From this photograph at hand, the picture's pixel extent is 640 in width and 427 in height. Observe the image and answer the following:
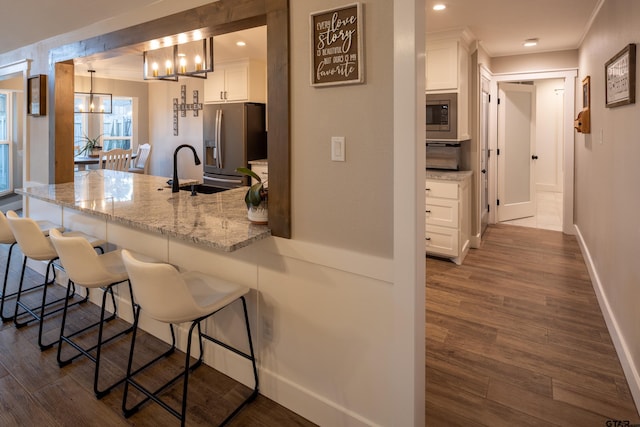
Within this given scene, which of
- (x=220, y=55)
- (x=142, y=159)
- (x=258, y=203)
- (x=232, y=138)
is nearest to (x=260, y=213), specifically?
(x=258, y=203)

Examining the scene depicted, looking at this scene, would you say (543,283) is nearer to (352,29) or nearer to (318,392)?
(318,392)

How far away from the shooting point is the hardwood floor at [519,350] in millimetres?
1942

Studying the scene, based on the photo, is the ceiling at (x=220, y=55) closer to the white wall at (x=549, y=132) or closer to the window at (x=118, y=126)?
the window at (x=118, y=126)

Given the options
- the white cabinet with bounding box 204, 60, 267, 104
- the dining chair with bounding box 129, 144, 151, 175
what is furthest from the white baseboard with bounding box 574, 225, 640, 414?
the dining chair with bounding box 129, 144, 151, 175

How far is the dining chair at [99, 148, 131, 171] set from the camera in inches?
237

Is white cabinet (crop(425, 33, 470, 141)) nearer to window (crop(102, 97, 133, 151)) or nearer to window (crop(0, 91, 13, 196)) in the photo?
window (crop(102, 97, 133, 151))

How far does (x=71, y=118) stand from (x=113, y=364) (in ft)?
7.51

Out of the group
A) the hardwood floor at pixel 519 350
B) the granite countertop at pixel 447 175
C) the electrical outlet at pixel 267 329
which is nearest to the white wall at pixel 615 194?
the hardwood floor at pixel 519 350

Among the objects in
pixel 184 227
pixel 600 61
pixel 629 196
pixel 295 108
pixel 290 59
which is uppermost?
pixel 600 61

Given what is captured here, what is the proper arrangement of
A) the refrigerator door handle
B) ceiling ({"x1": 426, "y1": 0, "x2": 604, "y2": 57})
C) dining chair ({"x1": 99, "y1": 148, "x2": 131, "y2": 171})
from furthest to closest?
dining chair ({"x1": 99, "y1": 148, "x2": 131, "y2": 171}) < the refrigerator door handle < ceiling ({"x1": 426, "y1": 0, "x2": 604, "y2": 57})

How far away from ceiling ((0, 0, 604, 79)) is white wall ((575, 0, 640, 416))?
344mm

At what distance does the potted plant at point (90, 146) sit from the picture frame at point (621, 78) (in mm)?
6836

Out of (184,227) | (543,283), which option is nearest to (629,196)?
(543,283)

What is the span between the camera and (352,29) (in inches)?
62.5
